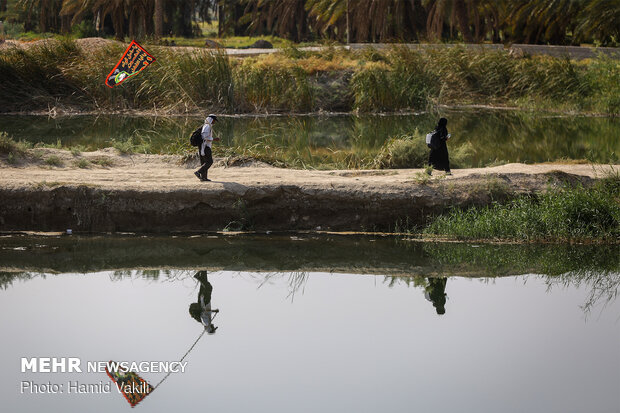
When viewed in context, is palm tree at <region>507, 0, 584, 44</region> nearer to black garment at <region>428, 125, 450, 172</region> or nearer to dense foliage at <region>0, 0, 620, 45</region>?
dense foliage at <region>0, 0, 620, 45</region>

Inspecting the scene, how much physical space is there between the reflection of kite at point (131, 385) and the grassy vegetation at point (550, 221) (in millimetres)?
6075

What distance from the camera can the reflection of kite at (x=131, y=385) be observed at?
6.75 m

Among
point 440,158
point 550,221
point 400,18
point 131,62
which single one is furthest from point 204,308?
point 400,18

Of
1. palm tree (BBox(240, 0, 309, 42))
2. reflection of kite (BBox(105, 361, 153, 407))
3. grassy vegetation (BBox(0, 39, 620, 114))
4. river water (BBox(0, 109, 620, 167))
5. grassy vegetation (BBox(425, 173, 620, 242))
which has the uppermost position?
palm tree (BBox(240, 0, 309, 42))

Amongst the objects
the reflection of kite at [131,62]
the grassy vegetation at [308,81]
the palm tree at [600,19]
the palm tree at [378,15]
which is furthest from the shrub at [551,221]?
the palm tree at [378,15]

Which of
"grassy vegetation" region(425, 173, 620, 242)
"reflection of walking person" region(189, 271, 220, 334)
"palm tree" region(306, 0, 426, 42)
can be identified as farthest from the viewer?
"palm tree" region(306, 0, 426, 42)

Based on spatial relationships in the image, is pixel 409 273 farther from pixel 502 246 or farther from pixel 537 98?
pixel 537 98

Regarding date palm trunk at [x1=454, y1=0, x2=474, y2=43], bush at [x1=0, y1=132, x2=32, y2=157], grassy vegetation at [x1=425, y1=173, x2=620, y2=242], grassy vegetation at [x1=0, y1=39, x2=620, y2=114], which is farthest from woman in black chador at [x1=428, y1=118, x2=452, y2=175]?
date palm trunk at [x1=454, y1=0, x2=474, y2=43]

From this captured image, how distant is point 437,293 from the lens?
9867 mm

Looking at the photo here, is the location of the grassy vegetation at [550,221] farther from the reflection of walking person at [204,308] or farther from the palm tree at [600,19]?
the palm tree at [600,19]

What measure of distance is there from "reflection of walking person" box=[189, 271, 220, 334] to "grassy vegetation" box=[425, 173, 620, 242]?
11.6 ft

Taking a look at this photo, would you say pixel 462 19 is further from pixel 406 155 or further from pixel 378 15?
pixel 406 155

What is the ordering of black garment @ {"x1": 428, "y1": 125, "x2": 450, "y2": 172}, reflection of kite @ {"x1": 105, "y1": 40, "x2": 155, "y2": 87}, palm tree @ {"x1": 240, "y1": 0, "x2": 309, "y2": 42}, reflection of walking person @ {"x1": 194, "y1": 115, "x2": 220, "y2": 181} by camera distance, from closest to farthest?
reflection of walking person @ {"x1": 194, "y1": 115, "x2": 220, "y2": 181}
black garment @ {"x1": 428, "y1": 125, "x2": 450, "y2": 172}
reflection of kite @ {"x1": 105, "y1": 40, "x2": 155, "y2": 87}
palm tree @ {"x1": 240, "y1": 0, "x2": 309, "y2": 42}

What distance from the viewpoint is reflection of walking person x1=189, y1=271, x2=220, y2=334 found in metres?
8.62
